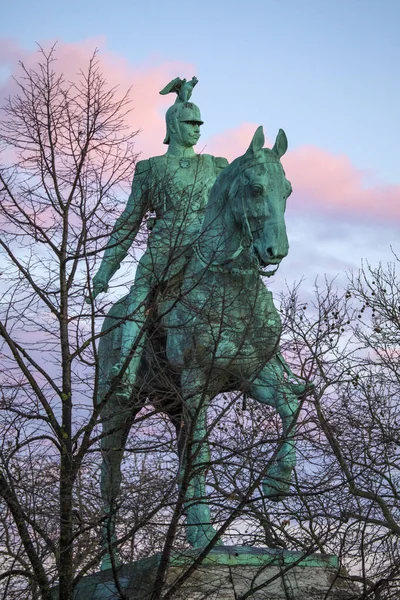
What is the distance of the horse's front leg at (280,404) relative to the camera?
352 inches

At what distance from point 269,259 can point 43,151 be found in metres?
2.35

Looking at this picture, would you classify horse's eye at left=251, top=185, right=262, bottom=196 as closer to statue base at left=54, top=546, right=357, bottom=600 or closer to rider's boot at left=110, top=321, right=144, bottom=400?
rider's boot at left=110, top=321, right=144, bottom=400

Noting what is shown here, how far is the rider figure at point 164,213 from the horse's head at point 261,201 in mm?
439

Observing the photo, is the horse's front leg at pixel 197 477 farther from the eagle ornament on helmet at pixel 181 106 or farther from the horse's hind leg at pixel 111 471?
the eagle ornament on helmet at pixel 181 106

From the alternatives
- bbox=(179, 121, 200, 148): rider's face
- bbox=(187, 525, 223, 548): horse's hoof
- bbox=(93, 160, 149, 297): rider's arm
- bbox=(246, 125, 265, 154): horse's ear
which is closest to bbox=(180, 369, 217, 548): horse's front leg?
bbox=(187, 525, 223, 548): horse's hoof

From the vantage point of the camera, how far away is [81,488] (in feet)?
27.9

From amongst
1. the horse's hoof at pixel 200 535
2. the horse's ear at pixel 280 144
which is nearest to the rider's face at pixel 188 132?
the horse's ear at pixel 280 144

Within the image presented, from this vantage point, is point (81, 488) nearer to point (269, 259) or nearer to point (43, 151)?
point (269, 259)

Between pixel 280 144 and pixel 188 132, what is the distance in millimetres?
2126

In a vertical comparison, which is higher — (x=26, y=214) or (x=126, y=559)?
(x=26, y=214)

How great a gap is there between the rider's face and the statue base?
15.3ft

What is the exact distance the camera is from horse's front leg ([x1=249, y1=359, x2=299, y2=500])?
8.95m

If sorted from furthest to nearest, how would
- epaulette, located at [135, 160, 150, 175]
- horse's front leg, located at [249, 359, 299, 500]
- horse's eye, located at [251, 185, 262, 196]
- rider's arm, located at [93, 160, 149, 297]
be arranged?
epaulette, located at [135, 160, 150, 175]
rider's arm, located at [93, 160, 149, 297]
horse's eye, located at [251, 185, 262, 196]
horse's front leg, located at [249, 359, 299, 500]

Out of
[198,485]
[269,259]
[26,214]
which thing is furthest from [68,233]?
[198,485]
